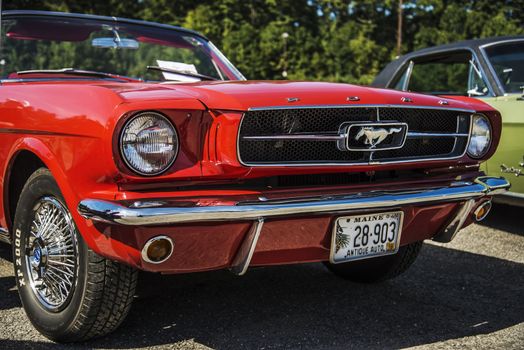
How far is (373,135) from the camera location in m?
2.68

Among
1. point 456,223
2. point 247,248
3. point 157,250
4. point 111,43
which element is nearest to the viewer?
point 157,250

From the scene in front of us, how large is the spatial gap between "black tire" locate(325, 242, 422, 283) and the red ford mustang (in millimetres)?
462

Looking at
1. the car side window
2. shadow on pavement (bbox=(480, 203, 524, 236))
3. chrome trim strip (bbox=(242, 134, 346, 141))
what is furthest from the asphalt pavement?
the car side window

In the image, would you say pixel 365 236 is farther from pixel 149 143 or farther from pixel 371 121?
pixel 149 143

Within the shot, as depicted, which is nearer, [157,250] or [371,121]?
[157,250]

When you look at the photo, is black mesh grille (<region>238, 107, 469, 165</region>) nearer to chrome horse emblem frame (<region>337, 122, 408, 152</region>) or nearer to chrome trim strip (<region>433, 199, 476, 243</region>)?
chrome horse emblem frame (<region>337, 122, 408, 152</region>)

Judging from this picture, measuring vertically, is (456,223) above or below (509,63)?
below

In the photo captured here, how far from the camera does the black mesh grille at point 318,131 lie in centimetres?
247

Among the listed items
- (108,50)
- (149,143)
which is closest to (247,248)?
(149,143)

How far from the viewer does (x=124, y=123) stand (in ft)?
7.46

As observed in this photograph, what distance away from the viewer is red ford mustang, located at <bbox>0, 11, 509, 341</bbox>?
230cm

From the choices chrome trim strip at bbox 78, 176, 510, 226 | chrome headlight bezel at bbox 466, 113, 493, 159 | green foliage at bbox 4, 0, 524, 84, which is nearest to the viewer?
chrome trim strip at bbox 78, 176, 510, 226

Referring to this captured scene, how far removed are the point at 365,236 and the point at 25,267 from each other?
59.4 inches

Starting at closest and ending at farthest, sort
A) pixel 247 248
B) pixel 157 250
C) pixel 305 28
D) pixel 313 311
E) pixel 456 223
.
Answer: pixel 157 250 < pixel 247 248 < pixel 456 223 < pixel 313 311 < pixel 305 28
